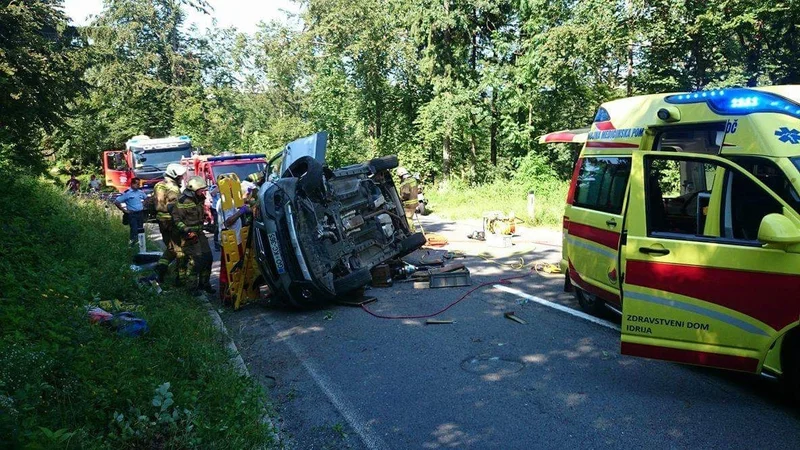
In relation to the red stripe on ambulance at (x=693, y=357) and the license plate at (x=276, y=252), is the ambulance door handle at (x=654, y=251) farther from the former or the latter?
the license plate at (x=276, y=252)

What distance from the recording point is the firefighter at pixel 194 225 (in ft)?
28.1

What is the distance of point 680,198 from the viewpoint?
6289 millimetres

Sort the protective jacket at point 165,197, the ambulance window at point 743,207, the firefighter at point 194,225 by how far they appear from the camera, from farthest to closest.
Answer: the protective jacket at point 165,197, the firefighter at point 194,225, the ambulance window at point 743,207

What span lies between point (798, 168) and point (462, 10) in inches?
783

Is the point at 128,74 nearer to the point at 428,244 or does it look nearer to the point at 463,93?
the point at 463,93

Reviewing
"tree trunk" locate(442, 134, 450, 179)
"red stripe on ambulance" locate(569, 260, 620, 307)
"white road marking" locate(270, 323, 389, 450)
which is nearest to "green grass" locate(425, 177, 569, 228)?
"tree trunk" locate(442, 134, 450, 179)

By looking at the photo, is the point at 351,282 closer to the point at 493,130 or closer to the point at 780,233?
the point at 780,233

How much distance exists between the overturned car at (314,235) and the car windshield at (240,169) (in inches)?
292

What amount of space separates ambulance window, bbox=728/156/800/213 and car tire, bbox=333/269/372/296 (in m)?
4.70

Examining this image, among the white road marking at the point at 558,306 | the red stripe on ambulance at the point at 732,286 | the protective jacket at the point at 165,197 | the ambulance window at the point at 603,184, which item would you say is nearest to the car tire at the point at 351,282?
the white road marking at the point at 558,306

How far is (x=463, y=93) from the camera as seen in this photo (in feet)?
74.3

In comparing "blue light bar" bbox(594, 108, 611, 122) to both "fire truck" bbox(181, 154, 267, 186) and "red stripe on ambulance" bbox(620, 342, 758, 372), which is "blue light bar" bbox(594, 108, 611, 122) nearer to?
"red stripe on ambulance" bbox(620, 342, 758, 372)

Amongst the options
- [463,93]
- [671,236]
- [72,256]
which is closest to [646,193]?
[671,236]

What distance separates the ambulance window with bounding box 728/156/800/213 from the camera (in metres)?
4.09
